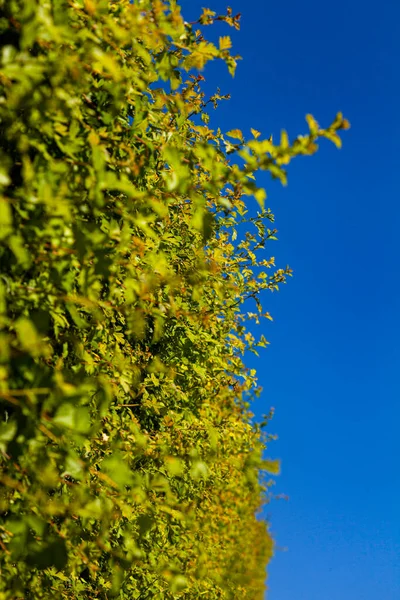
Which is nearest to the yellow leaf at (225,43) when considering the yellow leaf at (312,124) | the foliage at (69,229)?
the foliage at (69,229)

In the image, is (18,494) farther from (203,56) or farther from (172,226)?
(172,226)

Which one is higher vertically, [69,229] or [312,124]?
[312,124]

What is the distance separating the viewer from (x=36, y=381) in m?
1.83

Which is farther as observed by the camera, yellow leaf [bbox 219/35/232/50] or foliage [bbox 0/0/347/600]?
yellow leaf [bbox 219/35/232/50]

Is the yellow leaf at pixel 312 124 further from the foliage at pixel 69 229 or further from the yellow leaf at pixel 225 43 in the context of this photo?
the yellow leaf at pixel 225 43

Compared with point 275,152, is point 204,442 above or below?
above

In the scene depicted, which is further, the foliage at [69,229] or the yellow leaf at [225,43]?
the yellow leaf at [225,43]

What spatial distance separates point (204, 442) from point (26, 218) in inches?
195

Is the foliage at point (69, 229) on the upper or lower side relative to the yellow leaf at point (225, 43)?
lower

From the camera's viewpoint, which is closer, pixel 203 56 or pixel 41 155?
pixel 41 155

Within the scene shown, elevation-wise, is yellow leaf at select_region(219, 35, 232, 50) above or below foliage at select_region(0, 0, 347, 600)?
above

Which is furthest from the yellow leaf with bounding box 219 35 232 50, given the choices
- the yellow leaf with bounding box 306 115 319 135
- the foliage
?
the yellow leaf with bounding box 306 115 319 135

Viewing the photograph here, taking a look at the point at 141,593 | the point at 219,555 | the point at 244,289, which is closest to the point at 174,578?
the point at 141,593

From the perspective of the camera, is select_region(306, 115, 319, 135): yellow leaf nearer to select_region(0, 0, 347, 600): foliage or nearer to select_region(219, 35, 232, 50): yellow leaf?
select_region(0, 0, 347, 600): foliage
